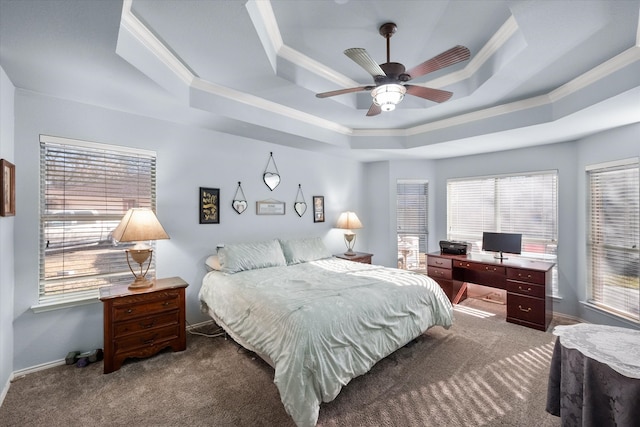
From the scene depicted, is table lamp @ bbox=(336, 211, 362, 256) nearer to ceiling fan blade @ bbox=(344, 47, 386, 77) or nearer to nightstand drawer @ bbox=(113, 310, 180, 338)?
nightstand drawer @ bbox=(113, 310, 180, 338)

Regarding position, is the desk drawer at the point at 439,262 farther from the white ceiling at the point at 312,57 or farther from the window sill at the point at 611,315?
the white ceiling at the point at 312,57

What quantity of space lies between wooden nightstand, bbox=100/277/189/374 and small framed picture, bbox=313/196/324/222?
2391 millimetres

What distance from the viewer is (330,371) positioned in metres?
1.88

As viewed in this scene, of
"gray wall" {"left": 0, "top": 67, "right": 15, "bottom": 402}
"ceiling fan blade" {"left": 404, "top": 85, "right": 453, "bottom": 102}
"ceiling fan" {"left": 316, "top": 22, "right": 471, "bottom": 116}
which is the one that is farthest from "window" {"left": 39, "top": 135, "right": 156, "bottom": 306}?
"ceiling fan blade" {"left": 404, "top": 85, "right": 453, "bottom": 102}

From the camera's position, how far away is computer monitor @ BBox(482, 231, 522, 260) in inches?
155

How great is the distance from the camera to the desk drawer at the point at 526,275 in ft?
11.2

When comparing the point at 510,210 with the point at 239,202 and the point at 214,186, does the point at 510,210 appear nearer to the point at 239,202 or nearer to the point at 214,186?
the point at 239,202

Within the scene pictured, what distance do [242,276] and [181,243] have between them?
3.04ft

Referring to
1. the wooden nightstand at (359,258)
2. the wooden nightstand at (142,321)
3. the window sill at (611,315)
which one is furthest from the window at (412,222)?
the wooden nightstand at (142,321)

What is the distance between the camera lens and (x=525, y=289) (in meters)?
3.51

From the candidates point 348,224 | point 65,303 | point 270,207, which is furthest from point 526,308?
point 65,303

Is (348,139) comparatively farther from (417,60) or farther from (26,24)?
(26,24)

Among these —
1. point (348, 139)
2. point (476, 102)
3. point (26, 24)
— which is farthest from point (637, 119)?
point (26, 24)

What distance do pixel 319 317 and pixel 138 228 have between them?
1.88 metres
